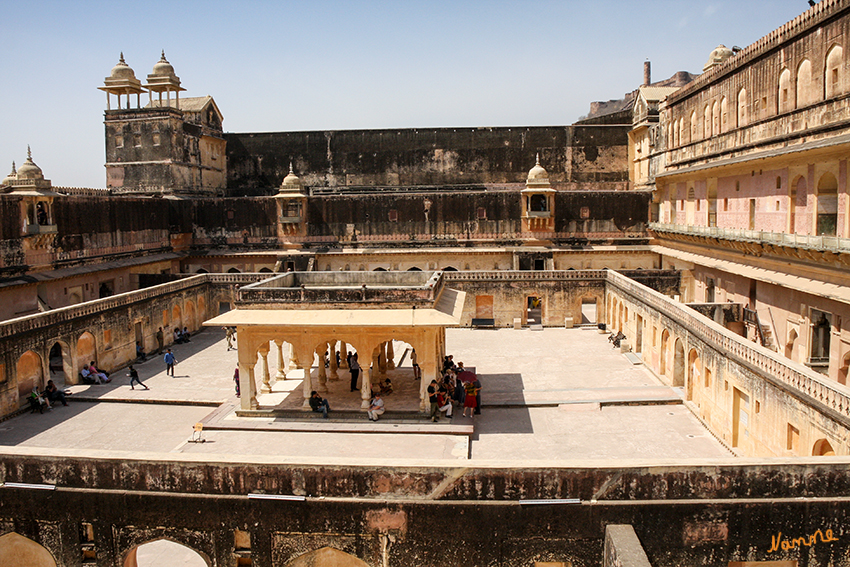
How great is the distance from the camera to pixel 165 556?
40.5ft

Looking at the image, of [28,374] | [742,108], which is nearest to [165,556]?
[28,374]

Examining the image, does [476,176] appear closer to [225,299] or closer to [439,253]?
[439,253]

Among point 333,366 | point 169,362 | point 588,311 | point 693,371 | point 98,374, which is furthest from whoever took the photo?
point 588,311

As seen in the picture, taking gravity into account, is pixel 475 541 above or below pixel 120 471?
below

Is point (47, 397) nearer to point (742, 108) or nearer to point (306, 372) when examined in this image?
Answer: point (306, 372)

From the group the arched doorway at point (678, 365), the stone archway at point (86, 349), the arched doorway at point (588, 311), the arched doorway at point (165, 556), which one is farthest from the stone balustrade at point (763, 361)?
the stone archway at point (86, 349)

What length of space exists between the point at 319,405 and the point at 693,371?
10406 mm

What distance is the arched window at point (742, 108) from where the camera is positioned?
25219mm

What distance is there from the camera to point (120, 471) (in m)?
11.2

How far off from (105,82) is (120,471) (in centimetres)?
3342

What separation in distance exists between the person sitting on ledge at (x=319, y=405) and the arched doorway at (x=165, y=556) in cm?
579

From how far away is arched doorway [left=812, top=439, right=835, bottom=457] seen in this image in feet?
40.2

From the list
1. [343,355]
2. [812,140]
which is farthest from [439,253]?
[812,140]

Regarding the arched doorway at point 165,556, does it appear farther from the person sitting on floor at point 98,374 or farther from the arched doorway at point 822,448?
the person sitting on floor at point 98,374
